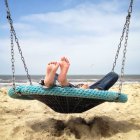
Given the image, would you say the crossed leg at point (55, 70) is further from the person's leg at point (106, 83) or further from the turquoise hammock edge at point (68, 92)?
the person's leg at point (106, 83)

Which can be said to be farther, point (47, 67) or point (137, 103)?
point (137, 103)

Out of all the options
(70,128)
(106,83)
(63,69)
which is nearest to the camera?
(63,69)

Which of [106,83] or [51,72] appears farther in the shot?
[106,83]

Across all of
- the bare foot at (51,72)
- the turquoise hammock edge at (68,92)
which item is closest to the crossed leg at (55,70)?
the bare foot at (51,72)

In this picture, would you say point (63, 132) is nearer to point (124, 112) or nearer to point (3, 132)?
point (3, 132)

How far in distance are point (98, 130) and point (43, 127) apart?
91cm

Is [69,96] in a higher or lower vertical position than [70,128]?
higher

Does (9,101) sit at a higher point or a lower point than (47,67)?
lower

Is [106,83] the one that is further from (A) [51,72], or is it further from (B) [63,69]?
(A) [51,72]

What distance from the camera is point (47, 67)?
14.6ft

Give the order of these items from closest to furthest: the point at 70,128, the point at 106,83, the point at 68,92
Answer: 1. the point at 68,92
2. the point at 70,128
3. the point at 106,83

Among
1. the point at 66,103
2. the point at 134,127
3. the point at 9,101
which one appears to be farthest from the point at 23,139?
the point at 9,101

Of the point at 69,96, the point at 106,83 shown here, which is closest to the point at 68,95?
the point at 69,96

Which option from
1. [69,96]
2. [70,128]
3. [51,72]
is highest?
[51,72]
